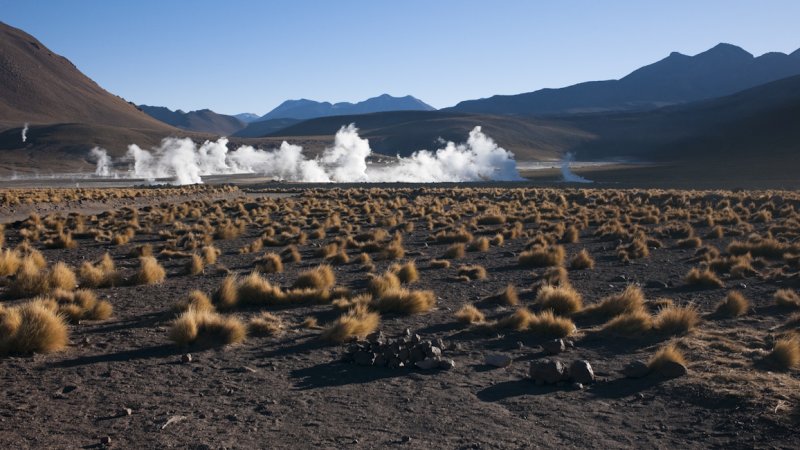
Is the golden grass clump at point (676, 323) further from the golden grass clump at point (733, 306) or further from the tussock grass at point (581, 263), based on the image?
the tussock grass at point (581, 263)

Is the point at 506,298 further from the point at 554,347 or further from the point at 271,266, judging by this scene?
the point at 271,266

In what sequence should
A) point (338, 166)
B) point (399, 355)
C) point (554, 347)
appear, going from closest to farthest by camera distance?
point (399, 355) → point (554, 347) → point (338, 166)

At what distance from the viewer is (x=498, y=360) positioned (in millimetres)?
9125

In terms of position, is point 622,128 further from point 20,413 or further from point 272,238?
point 20,413

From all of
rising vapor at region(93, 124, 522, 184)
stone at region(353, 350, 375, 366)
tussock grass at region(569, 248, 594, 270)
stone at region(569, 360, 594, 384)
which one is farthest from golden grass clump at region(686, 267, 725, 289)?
rising vapor at region(93, 124, 522, 184)

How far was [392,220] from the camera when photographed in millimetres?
31188

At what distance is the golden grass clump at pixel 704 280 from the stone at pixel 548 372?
7.94 meters

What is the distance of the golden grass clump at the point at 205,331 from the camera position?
9.94 m

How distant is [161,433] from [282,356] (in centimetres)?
299

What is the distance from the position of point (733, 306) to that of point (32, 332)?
10.7 meters

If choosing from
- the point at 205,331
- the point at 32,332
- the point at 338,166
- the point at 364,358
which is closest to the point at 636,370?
the point at 364,358

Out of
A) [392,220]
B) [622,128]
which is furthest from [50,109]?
[392,220]

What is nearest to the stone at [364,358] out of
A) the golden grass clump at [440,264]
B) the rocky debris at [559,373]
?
the rocky debris at [559,373]

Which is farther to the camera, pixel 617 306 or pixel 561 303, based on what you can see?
pixel 561 303
